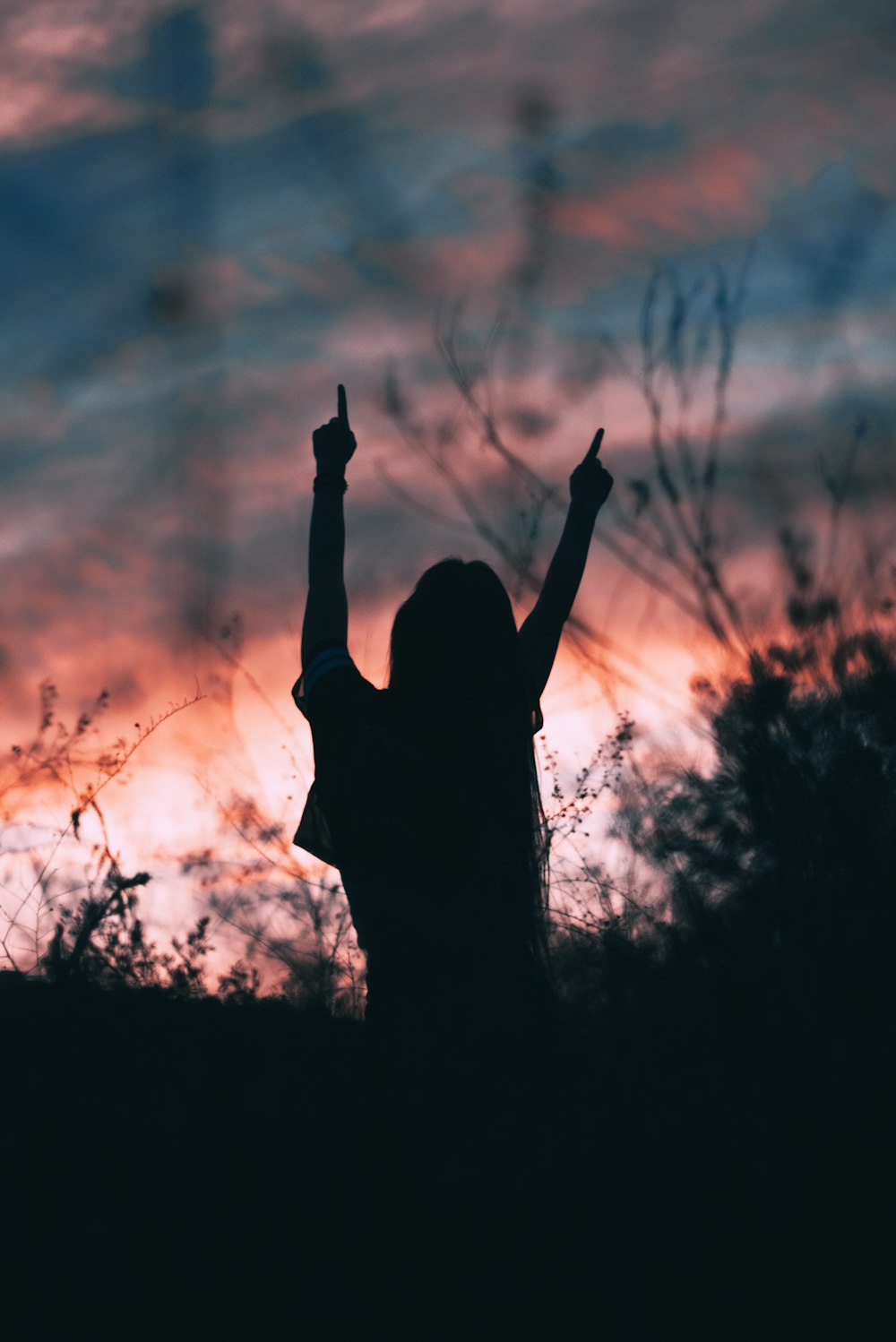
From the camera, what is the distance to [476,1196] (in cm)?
215

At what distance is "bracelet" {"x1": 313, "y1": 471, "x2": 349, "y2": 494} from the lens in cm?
257

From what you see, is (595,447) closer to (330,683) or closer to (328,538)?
(328,538)

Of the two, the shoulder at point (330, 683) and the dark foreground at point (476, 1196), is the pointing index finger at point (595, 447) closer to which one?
the shoulder at point (330, 683)

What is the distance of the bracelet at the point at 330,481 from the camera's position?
2570mm

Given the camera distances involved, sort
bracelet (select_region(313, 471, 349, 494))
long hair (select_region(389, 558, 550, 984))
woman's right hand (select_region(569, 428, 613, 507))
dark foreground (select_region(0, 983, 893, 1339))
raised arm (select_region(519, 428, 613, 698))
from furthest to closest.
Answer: woman's right hand (select_region(569, 428, 613, 507)) → raised arm (select_region(519, 428, 613, 698)) → bracelet (select_region(313, 471, 349, 494)) → long hair (select_region(389, 558, 550, 984)) → dark foreground (select_region(0, 983, 893, 1339))

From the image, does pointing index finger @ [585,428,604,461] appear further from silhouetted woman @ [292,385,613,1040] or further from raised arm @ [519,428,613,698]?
silhouetted woman @ [292,385,613,1040]

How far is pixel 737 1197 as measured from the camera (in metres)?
2.23

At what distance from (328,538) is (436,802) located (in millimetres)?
652

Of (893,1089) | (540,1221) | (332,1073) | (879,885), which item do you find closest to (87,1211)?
(332,1073)

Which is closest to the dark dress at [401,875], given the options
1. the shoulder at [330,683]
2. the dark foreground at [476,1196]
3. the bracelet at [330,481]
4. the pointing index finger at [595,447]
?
the shoulder at [330,683]

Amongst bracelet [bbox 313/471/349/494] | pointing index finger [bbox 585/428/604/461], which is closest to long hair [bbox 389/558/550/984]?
bracelet [bbox 313/471/349/494]

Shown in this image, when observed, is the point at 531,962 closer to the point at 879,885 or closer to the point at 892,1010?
the point at 892,1010

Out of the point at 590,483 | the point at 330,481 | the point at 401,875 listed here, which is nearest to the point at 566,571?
the point at 590,483

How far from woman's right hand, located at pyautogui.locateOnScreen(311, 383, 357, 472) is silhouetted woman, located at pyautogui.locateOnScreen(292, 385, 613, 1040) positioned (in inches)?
10.6
